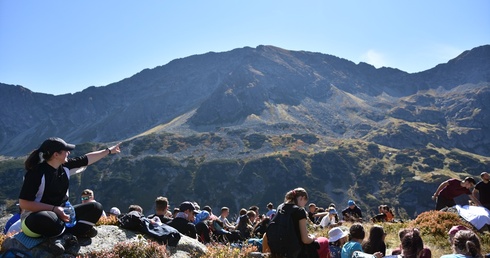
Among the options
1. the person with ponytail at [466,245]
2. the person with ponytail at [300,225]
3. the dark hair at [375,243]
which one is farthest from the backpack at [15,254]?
the person with ponytail at [466,245]

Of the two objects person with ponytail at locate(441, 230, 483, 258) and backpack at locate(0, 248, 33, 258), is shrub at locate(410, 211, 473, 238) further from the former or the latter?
backpack at locate(0, 248, 33, 258)

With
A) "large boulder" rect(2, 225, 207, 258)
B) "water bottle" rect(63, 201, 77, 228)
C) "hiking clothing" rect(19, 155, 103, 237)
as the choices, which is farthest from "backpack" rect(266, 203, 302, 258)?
"hiking clothing" rect(19, 155, 103, 237)

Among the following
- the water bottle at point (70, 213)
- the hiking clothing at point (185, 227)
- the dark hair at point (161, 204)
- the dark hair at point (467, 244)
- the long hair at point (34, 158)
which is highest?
the long hair at point (34, 158)

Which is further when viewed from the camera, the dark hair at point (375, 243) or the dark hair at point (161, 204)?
the dark hair at point (161, 204)

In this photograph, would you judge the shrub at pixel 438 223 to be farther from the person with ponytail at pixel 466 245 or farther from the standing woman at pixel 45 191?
the standing woman at pixel 45 191

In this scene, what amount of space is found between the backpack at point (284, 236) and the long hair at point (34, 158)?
489 centimetres

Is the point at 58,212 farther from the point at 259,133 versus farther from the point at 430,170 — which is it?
the point at 259,133

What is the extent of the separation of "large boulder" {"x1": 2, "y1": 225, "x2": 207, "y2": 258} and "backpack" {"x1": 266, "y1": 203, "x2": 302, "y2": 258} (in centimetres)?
252

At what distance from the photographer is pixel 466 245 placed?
5.59 metres

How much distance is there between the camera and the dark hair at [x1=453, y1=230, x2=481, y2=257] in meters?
5.54

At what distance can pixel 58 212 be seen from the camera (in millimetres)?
6660

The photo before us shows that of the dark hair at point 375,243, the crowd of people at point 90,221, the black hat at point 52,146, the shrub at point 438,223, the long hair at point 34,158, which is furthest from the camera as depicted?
the shrub at point 438,223

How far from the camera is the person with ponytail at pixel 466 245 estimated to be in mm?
5543

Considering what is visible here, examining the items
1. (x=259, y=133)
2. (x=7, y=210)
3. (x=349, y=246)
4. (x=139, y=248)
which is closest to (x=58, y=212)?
(x=139, y=248)
